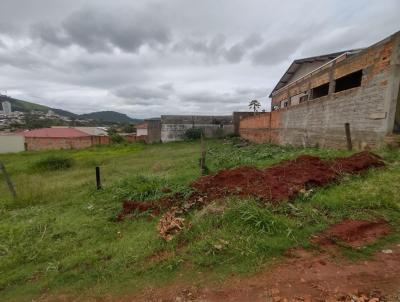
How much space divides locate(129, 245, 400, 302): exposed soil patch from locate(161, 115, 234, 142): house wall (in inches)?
1022

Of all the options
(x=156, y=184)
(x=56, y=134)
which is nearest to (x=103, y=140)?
(x=56, y=134)

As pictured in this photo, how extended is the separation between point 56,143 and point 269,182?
31.1 metres

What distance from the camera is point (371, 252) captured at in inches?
113

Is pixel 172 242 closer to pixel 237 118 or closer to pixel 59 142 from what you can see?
pixel 237 118

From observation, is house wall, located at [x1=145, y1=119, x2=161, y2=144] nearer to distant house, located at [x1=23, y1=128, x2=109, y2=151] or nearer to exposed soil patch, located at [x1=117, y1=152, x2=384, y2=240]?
distant house, located at [x1=23, y1=128, x2=109, y2=151]

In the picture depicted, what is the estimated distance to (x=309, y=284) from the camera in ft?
8.21

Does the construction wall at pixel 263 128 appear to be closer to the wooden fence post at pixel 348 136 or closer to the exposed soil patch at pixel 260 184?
the wooden fence post at pixel 348 136

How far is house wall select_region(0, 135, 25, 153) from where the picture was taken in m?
30.8

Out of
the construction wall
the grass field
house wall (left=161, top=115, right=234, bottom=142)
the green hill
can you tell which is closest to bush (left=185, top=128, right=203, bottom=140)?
house wall (left=161, top=115, right=234, bottom=142)

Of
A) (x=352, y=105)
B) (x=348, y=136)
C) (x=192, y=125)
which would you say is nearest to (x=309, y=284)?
(x=348, y=136)

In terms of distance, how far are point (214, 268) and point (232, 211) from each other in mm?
1102

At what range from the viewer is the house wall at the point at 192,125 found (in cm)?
2833

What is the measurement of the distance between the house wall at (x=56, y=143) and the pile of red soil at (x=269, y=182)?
2804 centimetres

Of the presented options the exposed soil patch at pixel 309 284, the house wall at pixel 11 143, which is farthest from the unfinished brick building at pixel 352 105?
the house wall at pixel 11 143
